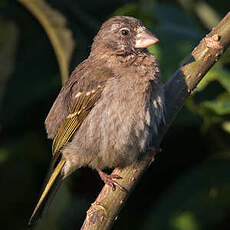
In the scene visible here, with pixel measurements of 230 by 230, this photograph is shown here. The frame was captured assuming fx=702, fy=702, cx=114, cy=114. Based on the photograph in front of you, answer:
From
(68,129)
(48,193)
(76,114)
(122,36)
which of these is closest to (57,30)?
(122,36)

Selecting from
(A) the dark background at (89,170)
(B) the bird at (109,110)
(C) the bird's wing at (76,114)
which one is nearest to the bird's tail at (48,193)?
(B) the bird at (109,110)

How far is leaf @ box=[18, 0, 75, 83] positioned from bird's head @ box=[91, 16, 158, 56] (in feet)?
0.84

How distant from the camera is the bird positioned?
14.4 ft

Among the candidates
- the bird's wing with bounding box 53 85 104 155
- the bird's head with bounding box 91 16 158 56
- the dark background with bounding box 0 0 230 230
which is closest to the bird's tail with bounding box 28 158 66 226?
the bird's wing with bounding box 53 85 104 155

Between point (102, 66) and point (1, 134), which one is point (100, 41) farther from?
point (1, 134)

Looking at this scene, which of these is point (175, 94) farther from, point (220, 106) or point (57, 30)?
point (57, 30)

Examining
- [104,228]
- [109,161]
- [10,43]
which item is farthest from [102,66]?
[104,228]

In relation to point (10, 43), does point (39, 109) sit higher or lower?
lower

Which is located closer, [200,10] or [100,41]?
[100,41]

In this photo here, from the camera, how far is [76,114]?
4.66 m

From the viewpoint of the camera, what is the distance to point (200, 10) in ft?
19.3

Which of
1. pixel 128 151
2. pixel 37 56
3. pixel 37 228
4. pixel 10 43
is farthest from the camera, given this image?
pixel 37 56

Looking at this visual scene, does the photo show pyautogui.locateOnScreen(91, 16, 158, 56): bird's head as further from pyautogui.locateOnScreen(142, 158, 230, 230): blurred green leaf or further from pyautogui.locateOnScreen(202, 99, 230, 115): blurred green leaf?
pyautogui.locateOnScreen(142, 158, 230, 230): blurred green leaf

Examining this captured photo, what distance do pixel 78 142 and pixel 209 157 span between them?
1110 millimetres
